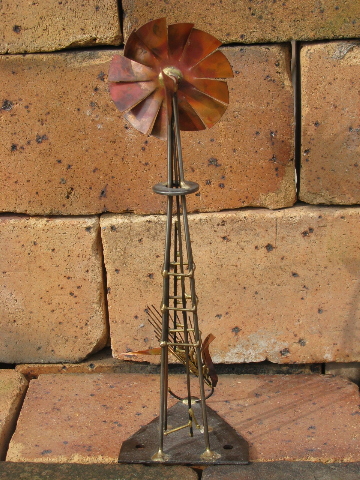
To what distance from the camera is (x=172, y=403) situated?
301cm

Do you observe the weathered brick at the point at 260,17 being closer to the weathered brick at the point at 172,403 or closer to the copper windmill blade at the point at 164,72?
the copper windmill blade at the point at 164,72

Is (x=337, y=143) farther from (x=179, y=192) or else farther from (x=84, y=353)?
(x=84, y=353)

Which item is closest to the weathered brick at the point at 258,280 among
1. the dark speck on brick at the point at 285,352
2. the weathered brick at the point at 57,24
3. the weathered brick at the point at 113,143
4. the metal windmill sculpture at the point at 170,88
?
the dark speck on brick at the point at 285,352

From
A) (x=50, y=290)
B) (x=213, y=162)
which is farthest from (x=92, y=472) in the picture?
(x=213, y=162)

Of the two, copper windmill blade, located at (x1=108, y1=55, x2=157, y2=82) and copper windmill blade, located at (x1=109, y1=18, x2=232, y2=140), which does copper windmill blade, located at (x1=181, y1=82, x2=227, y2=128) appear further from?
copper windmill blade, located at (x1=108, y1=55, x2=157, y2=82)

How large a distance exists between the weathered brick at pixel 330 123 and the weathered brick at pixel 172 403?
2.98 feet

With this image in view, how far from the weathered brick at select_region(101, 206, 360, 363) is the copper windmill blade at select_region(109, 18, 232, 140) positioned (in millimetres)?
892

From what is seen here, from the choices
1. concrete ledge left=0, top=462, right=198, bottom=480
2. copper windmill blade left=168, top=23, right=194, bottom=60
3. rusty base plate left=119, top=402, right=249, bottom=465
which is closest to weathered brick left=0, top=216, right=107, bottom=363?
rusty base plate left=119, top=402, right=249, bottom=465

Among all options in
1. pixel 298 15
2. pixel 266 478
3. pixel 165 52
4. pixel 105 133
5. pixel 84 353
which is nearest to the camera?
pixel 165 52

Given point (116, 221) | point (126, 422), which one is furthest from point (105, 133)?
point (126, 422)

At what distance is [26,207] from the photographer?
10.2 ft

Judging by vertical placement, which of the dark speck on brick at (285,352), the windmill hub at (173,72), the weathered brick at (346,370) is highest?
the windmill hub at (173,72)

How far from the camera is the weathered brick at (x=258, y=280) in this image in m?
3.03

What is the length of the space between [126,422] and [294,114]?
1.57m
